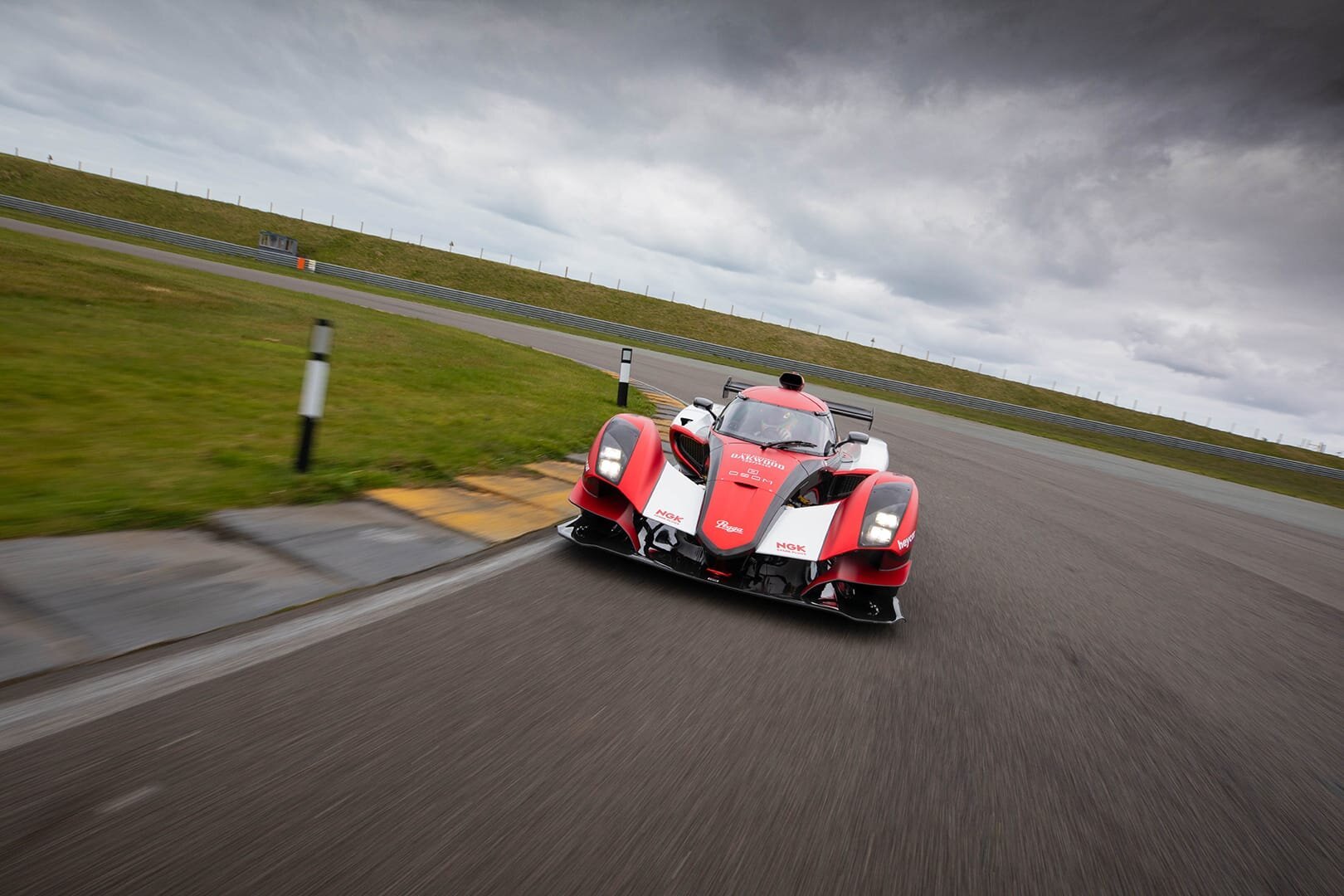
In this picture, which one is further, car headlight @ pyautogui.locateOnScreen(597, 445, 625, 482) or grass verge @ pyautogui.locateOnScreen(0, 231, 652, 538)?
car headlight @ pyautogui.locateOnScreen(597, 445, 625, 482)

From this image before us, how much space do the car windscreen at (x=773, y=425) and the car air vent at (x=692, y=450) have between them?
21 cm

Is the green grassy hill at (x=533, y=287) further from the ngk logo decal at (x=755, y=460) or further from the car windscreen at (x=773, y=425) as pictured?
the ngk logo decal at (x=755, y=460)

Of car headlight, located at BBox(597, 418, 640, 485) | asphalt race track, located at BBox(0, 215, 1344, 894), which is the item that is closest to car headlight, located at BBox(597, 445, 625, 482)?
car headlight, located at BBox(597, 418, 640, 485)

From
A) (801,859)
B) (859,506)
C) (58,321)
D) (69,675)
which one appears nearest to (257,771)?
(69,675)

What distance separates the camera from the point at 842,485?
5.20m

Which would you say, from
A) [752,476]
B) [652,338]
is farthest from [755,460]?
[652,338]

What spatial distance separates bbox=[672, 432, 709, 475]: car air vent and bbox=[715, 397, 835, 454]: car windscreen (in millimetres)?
214

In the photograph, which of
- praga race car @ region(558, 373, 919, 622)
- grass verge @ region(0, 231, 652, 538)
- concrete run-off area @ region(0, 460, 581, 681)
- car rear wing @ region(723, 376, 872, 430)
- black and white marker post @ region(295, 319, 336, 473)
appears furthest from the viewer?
car rear wing @ region(723, 376, 872, 430)

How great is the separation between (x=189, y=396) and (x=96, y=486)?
2.72m

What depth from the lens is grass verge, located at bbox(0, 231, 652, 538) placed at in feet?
13.7

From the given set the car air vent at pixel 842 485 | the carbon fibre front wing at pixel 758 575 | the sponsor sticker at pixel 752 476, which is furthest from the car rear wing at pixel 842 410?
the carbon fibre front wing at pixel 758 575

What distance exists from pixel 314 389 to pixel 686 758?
3598 millimetres

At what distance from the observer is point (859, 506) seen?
436 cm

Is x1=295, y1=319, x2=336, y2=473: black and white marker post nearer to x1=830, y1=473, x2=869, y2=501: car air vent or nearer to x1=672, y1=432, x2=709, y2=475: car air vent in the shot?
x1=672, y1=432, x2=709, y2=475: car air vent
